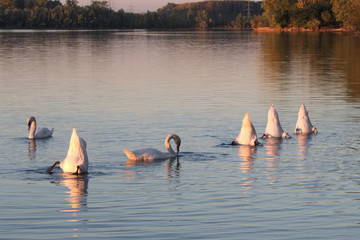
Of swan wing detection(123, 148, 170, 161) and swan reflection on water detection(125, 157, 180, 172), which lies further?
swan wing detection(123, 148, 170, 161)

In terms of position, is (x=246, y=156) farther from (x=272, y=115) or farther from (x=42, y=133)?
(x=42, y=133)

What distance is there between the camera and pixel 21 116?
28.4m

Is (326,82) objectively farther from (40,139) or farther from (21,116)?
(40,139)

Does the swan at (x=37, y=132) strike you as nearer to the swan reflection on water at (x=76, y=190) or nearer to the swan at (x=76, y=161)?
the swan at (x=76, y=161)

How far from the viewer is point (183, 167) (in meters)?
18.7

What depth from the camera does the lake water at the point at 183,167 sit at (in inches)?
514

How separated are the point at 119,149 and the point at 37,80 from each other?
2513 cm

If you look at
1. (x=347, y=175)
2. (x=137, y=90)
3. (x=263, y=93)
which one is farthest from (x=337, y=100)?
(x=347, y=175)

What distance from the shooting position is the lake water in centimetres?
1305

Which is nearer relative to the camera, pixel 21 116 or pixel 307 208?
pixel 307 208

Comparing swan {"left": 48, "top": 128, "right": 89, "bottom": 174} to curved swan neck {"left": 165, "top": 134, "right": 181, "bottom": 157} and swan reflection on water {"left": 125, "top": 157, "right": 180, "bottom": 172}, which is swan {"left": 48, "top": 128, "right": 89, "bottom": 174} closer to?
swan reflection on water {"left": 125, "top": 157, "right": 180, "bottom": 172}

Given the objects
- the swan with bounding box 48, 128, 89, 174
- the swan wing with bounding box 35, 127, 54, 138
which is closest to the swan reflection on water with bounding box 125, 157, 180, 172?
the swan with bounding box 48, 128, 89, 174

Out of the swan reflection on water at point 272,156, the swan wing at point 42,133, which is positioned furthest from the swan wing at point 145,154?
the swan wing at point 42,133

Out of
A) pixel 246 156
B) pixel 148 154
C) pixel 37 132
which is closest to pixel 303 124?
pixel 246 156
